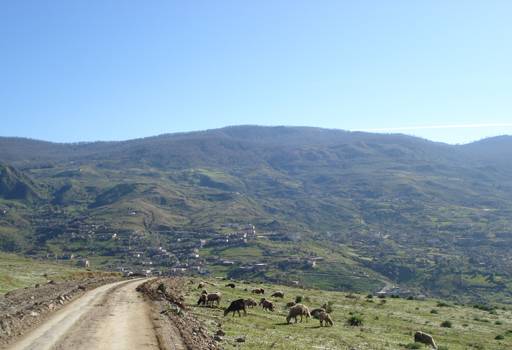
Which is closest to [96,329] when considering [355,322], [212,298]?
[212,298]

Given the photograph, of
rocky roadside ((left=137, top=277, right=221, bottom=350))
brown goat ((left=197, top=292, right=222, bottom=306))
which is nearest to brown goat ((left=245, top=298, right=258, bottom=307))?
brown goat ((left=197, top=292, right=222, bottom=306))

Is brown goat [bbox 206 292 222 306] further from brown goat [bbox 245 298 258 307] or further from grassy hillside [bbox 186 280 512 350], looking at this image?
brown goat [bbox 245 298 258 307]

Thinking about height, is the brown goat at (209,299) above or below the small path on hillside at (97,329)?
below

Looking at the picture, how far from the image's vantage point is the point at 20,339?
26.2m

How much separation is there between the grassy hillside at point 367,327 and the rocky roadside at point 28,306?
1092 centimetres

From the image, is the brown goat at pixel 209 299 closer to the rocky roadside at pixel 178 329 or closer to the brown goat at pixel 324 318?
the rocky roadside at pixel 178 329

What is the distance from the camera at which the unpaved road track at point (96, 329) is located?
24.8 meters

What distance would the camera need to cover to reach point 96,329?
2902 cm

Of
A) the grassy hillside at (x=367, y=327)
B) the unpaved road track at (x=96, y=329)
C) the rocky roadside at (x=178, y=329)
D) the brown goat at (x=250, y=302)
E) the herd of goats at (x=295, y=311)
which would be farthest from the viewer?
the brown goat at (x=250, y=302)

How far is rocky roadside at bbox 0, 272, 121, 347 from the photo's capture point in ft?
92.5

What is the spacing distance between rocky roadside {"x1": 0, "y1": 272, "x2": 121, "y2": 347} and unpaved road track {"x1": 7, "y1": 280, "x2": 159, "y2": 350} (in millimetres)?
759

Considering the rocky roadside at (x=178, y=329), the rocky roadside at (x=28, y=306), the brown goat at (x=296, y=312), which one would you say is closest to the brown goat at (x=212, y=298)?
the rocky roadside at (x=178, y=329)

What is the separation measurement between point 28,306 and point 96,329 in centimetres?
1130

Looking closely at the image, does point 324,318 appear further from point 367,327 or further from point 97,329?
point 97,329
